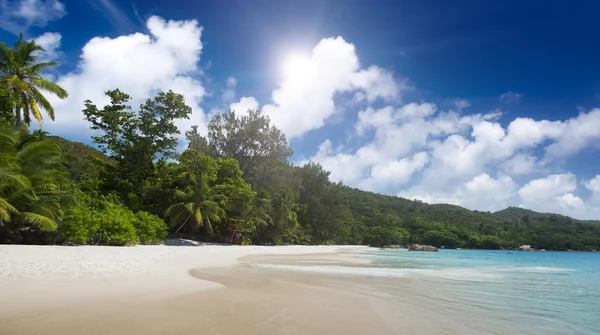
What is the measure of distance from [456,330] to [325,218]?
48.9m

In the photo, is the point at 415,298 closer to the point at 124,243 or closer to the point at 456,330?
the point at 456,330

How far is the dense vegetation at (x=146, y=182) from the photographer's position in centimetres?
1389

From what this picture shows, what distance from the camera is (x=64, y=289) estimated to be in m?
5.93

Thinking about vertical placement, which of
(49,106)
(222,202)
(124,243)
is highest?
(49,106)

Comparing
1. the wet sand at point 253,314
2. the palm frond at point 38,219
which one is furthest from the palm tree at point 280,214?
the wet sand at point 253,314

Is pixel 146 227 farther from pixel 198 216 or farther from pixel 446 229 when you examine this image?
pixel 446 229

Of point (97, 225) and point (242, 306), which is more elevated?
point (97, 225)

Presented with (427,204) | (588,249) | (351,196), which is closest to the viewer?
(588,249)

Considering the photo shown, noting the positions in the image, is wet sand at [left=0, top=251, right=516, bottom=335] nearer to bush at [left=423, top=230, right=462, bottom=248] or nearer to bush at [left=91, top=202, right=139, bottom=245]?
bush at [left=91, top=202, right=139, bottom=245]

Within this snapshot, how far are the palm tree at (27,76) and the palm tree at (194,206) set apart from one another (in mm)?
10899

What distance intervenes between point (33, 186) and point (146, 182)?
1337 cm

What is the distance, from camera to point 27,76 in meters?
20.0

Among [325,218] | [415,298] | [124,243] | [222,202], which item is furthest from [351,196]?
[415,298]

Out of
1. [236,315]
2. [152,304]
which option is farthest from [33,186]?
[236,315]
